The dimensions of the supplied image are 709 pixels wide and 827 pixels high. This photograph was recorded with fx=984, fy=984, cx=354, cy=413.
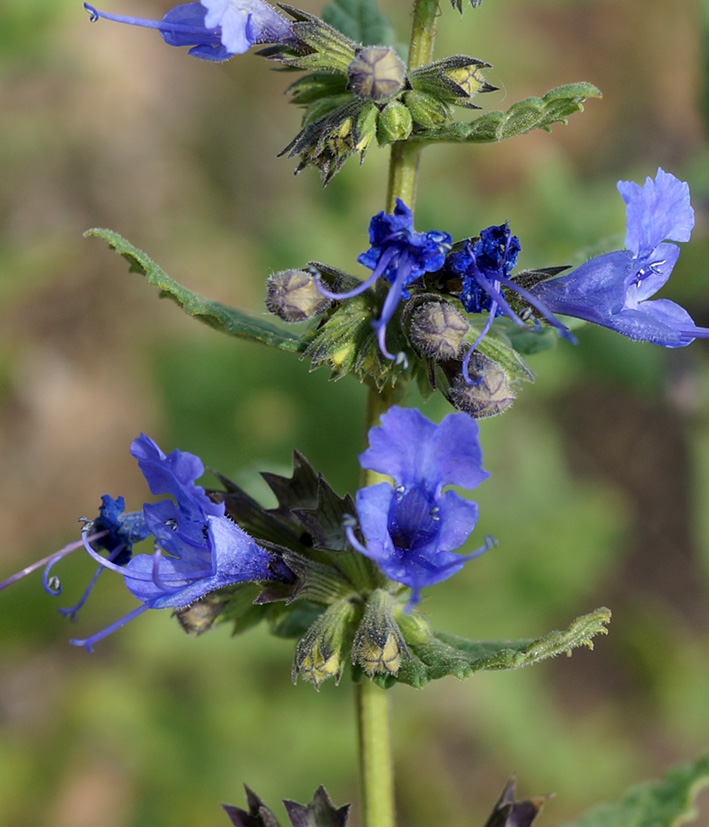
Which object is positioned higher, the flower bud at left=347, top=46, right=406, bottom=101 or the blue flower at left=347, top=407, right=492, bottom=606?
the flower bud at left=347, top=46, right=406, bottom=101

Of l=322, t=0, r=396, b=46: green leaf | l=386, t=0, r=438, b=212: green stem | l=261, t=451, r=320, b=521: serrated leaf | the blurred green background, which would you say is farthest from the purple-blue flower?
the blurred green background

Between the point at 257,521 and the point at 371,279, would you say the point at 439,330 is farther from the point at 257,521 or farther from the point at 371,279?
the point at 257,521

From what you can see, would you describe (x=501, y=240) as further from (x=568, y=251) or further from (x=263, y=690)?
(x=263, y=690)

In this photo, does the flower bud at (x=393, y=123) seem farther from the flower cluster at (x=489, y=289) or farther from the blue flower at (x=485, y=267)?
the blue flower at (x=485, y=267)

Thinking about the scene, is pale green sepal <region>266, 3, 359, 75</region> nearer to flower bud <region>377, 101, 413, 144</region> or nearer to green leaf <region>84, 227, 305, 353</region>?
flower bud <region>377, 101, 413, 144</region>

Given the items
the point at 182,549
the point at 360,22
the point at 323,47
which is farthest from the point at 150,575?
the point at 360,22

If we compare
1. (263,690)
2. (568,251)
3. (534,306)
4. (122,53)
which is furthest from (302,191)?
(534,306)
